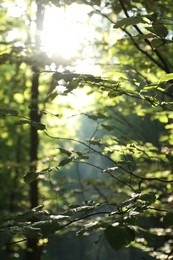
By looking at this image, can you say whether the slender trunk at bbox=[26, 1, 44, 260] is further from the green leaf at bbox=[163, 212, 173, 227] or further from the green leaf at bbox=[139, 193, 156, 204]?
the green leaf at bbox=[163, 212, 173, 227]

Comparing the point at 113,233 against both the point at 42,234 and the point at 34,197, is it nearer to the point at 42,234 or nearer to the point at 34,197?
the point at 42,234

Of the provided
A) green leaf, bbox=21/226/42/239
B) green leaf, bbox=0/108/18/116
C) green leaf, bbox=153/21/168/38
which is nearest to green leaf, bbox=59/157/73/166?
green leaf, bbox=0/108/18/116

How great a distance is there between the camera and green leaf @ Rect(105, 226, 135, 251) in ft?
4.35

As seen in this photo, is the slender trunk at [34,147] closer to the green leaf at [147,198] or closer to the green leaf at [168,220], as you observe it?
the green leaf at [147,198]

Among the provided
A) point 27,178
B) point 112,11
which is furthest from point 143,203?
point 112,11

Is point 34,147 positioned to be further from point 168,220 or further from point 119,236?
point 119,236

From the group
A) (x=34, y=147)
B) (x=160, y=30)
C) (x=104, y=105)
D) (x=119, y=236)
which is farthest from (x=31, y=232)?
(x=34, y=147)

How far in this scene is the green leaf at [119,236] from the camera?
4.35 feet

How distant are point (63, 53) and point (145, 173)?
3.93m

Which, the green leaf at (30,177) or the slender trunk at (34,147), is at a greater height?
the slender trunk at (34,147)

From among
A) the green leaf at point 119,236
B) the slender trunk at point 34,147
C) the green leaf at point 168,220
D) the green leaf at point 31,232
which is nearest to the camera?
the green leaf at point 119,236

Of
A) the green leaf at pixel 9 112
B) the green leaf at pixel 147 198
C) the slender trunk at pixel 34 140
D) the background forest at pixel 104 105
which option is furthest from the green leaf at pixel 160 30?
the slender trunk at pixel 34 140

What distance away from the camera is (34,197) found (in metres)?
6.27

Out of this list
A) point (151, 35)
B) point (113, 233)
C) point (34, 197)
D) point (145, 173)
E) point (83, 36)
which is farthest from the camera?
point (145, 173)
